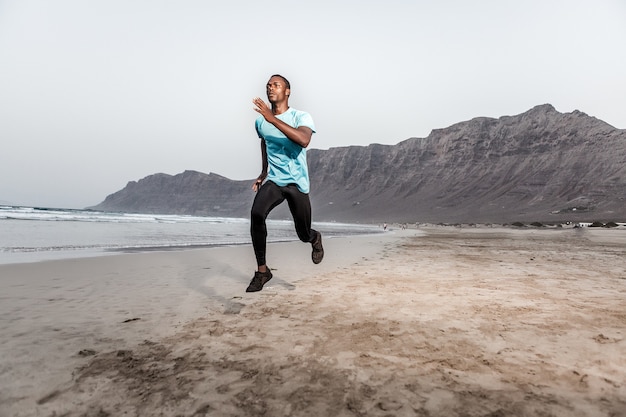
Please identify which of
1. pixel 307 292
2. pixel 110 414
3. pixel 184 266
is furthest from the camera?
pixel 184 266

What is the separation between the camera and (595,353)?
7.20ft

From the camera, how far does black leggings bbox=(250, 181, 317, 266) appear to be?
3904mm

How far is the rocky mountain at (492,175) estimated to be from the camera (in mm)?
77375

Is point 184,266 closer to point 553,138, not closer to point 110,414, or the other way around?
point 110,414

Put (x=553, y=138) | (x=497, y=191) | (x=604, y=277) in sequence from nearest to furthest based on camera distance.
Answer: (x=604, y=277) → (x=497, y=191) → (x=553, y=138)

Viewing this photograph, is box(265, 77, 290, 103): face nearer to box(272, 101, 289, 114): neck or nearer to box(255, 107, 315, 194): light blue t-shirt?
box(272, 101, 289, 114): neck

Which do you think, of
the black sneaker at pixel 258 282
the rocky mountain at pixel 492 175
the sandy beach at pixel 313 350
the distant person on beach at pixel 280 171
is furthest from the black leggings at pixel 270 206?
the rocky mountain at pixel 492 175

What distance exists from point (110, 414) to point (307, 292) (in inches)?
112

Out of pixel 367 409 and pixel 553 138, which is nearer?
pixel 367 409

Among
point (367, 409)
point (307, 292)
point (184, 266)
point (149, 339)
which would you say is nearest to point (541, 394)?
point (367, 409)

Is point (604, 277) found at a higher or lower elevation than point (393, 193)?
lower

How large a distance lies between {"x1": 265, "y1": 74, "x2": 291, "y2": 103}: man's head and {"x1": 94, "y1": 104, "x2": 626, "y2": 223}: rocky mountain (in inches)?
2881

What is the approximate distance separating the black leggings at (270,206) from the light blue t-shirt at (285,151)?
77 millimetres

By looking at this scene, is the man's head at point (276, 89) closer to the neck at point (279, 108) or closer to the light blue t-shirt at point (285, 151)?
the neck at point (279, 108)
